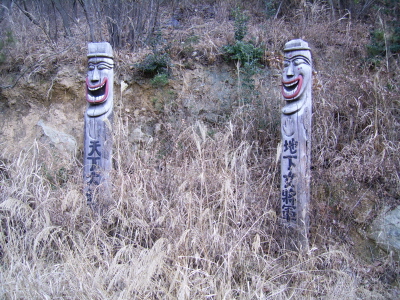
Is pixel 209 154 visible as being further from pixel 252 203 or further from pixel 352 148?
pixel 352 148

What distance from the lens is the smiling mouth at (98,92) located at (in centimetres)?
416

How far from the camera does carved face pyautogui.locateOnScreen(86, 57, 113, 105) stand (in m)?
4.17

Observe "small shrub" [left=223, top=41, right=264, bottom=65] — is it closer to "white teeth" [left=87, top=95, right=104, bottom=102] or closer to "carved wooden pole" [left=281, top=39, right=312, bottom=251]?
"carved wooden pole" [left=281, top=39, right=312, bottom=251]

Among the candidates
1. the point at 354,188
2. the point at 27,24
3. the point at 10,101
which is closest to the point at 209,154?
the point at 354,188

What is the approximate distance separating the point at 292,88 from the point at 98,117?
220cm

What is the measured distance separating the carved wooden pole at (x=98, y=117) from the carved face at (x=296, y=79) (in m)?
1.97

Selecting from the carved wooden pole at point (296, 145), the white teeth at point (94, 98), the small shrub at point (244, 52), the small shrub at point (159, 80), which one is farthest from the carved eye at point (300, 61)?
the small shrub at point (159, 80)

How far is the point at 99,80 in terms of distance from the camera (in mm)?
4176

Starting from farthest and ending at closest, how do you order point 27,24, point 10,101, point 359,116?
point 27,24
point 10,101
point 359,116

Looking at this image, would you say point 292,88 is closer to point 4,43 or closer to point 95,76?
point 95,76

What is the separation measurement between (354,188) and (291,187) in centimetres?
88

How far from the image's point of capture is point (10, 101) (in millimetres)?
5863

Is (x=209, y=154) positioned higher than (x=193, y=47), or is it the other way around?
(x=193, y=47)

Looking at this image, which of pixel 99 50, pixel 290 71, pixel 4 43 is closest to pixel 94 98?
pixel 99 50
